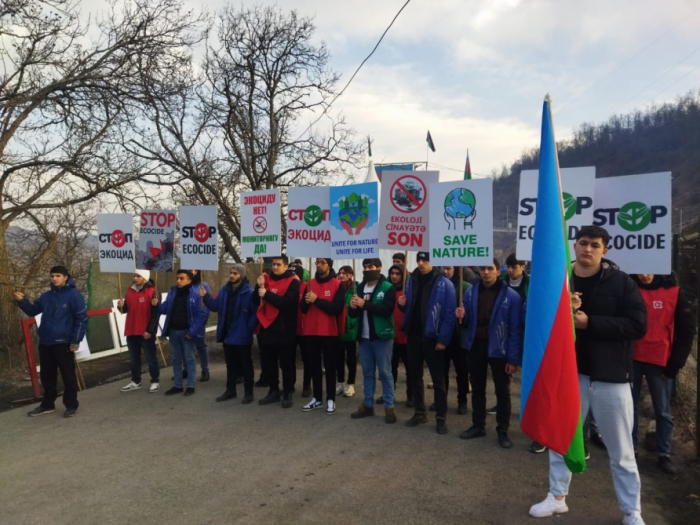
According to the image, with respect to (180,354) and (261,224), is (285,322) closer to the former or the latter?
(261,224)

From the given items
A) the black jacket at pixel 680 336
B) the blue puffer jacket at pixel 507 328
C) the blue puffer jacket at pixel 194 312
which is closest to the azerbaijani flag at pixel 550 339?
the blue puffer jacket at pixel 507 328

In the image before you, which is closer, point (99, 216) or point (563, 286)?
point (563, 286)

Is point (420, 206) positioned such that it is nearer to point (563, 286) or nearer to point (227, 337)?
point (563, 286)

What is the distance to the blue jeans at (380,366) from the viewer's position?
666cm

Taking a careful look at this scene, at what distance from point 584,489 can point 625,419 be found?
1.17m

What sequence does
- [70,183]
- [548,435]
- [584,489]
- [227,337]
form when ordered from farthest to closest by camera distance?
[70,183], [227,337], [584,489], [548,435]

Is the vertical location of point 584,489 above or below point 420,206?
below

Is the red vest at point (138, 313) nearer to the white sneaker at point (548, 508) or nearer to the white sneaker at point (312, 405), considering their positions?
the white sneaker at point (312, 405)

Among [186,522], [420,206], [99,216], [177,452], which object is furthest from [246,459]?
[99,216]

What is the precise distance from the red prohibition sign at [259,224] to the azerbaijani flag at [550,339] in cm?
463

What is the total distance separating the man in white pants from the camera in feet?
12.3

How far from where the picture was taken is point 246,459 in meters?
5.38

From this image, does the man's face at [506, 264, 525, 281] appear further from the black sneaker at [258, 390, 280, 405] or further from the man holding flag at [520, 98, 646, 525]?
the black sneaker at [258, 390, 280, 405]

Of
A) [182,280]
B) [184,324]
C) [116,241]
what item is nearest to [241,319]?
[184,324]
